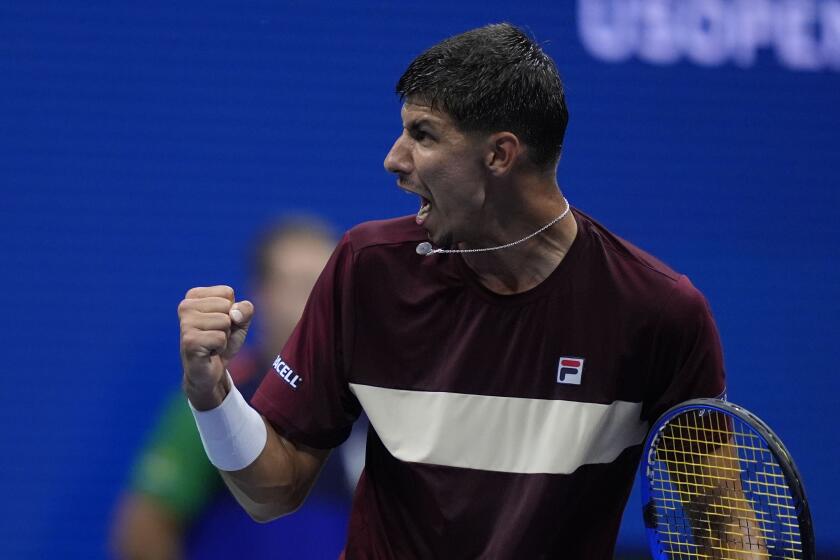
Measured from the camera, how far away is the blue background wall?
9.98 feet

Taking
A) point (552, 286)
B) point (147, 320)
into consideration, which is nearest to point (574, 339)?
point (552, 286)

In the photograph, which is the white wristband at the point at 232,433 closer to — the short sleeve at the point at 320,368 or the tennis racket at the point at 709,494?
the short sleeve at the point at 320,368

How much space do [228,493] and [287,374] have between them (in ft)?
3.79

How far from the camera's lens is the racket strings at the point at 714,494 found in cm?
165

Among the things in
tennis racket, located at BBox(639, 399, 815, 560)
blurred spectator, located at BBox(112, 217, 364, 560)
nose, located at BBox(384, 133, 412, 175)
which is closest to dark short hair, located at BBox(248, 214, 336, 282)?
blurred spectator, located at BBox(112, 217, 364, 560)

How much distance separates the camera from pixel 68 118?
308 cm

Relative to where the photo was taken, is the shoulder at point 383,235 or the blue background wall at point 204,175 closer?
the shoulder at point 383,235

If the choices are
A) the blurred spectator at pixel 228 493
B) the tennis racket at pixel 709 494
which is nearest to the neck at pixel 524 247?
the tennis racket at pixel 709 494

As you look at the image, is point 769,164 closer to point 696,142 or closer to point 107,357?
point 696,142

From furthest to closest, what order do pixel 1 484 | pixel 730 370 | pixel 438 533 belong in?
pixel 730 370 → pixel 1 484 → pixel 438 533

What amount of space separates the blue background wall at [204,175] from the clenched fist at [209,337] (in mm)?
1417

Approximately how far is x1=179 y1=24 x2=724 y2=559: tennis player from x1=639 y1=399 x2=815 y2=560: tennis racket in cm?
5

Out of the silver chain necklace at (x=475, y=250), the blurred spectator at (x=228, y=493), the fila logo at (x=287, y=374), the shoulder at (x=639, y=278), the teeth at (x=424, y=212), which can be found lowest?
the blurred spectator at (x=228, y=493)

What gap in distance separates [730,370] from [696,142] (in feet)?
2.05
